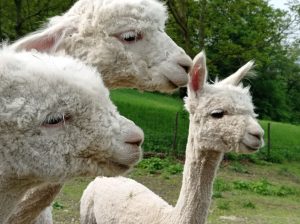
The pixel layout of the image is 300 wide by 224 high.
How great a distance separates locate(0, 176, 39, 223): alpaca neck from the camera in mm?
2158

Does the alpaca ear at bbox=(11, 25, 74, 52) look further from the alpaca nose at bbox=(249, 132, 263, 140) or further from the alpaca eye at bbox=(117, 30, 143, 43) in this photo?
the alpaca nose at bbox=(249, 132, 263, 140)

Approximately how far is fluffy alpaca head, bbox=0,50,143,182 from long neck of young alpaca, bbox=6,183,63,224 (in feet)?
3.11

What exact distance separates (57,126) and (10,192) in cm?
29

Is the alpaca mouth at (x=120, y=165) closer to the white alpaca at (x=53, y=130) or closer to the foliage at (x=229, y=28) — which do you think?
the white alpaca at (x=53, y=130)

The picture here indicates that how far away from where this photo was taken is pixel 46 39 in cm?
309

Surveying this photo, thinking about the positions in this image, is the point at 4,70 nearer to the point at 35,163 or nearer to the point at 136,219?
the point at 35,163

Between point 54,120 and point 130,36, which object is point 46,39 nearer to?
point 130,36

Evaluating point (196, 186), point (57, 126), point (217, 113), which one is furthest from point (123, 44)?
point (217, 113)

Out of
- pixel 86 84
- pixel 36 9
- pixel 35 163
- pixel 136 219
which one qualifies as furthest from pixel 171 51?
pixel 36 9

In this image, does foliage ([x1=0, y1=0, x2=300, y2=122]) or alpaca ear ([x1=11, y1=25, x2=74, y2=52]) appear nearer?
alpaca ear ([x1=11, y1=25, x2=74, y2=52])

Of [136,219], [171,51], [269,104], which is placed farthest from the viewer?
[269,104]

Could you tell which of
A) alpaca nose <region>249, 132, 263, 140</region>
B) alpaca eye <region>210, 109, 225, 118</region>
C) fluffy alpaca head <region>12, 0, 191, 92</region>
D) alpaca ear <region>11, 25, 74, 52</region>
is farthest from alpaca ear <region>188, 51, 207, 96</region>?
alpaca ear <region>11, 25, 74, 52</region>

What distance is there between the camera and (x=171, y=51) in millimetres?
3133

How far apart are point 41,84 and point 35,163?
0.27m
